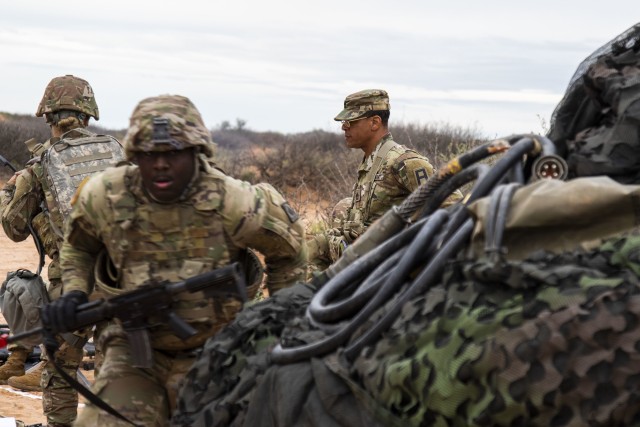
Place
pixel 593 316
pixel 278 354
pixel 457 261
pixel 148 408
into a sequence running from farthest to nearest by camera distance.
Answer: pixel 148 408
pixel 278 354
pixel 457 261
pixel 593 316

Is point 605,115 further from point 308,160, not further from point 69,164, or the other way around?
point 308,160

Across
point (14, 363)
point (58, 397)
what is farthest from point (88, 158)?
point (14, 363)

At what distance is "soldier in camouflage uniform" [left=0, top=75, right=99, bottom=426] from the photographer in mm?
7434

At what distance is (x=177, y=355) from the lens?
5.00 metres

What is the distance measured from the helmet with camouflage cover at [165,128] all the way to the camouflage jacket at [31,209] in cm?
269

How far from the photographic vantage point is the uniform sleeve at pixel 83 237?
4.87 meters

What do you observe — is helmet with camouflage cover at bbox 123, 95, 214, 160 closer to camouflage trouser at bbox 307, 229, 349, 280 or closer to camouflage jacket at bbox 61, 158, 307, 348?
camouflage jacket at bbox 61, 158, 307, 348

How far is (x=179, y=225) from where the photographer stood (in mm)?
4793

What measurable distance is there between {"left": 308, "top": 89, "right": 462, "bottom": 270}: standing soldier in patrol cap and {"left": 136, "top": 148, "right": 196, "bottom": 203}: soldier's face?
2.93 meters

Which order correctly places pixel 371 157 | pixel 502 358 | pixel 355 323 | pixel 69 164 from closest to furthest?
pixel 502 358, pixel 355 323, pixel 69 164, pixel 371 157

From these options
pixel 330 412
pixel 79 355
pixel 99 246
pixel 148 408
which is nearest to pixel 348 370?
pixel 330 412

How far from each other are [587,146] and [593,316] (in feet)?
3.21

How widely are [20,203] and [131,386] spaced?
304 cm

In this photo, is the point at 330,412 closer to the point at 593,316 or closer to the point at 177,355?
the point at 593,316
